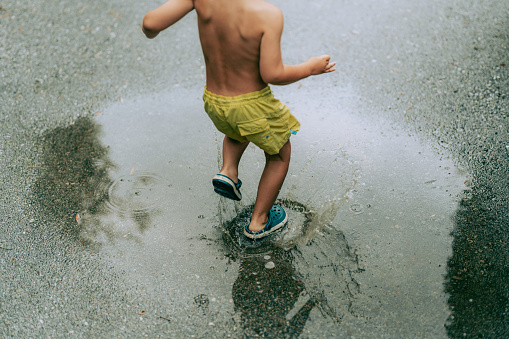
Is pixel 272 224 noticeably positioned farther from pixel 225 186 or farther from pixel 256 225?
pixel 225 186

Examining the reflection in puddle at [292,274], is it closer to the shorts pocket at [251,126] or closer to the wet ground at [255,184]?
the wet ground at [255,184]

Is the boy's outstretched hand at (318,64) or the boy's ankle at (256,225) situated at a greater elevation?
the boy's outstretched hand at (318,64)

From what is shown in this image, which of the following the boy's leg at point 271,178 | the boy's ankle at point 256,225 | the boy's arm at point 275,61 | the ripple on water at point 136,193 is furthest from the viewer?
the ripple on water at point 136,193

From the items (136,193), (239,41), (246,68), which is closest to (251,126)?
(246,68)

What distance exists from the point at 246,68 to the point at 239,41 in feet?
0.46

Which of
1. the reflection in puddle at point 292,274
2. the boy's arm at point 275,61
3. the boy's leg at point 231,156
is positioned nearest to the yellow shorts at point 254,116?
the boy's arm at point 275,61

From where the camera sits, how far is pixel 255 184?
3178 millimetres

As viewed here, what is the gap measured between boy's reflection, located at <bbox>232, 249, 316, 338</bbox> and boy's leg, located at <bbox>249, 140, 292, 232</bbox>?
0.85 feet

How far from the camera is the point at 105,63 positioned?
14.8 feet

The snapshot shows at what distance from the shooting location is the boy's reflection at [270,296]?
230cm

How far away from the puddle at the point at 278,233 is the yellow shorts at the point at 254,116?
2.23 feet

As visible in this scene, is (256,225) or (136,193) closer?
(256,225)

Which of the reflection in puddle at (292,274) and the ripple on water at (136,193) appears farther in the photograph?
the ripple on water at (136,193)

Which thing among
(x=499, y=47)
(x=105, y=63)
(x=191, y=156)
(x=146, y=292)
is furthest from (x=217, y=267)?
(x=499, y=47)
